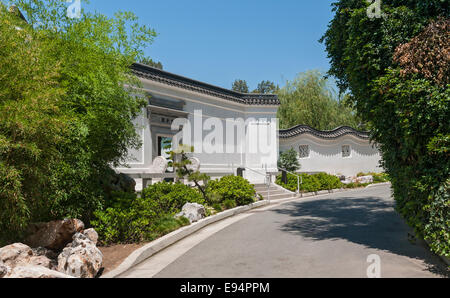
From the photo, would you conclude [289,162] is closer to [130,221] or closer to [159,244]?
[130,221]

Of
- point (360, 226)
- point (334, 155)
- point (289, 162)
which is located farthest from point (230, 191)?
point (334, 155)

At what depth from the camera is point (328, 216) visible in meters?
10.9

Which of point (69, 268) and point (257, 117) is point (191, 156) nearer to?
point (257, 117)

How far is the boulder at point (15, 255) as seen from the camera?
5.21 metres

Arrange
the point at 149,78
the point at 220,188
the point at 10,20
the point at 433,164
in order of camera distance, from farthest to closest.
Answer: the point at 149,78, the point at 220,188, the point at 10,20, the point at 433,164

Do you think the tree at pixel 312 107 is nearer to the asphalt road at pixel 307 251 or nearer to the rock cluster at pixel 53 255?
the asphalt road at pixel 307 251

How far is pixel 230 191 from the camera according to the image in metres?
12.9

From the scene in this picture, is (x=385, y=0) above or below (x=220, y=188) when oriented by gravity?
above

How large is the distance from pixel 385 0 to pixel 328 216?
21.6 feet

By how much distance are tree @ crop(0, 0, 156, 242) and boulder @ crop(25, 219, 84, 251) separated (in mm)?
295

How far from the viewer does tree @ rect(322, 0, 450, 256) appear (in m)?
5.11

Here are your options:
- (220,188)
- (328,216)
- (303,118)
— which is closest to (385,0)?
(328,216)

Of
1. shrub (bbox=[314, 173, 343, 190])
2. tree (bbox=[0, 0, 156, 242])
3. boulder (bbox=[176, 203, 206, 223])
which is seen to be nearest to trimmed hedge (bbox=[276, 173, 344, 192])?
shrub (bbox=[314, 173, 343, 190])

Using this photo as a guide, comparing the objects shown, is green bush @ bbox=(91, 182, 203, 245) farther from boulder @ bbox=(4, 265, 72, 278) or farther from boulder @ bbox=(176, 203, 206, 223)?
boulder @ bbox=(4, 265, 72, 278)
